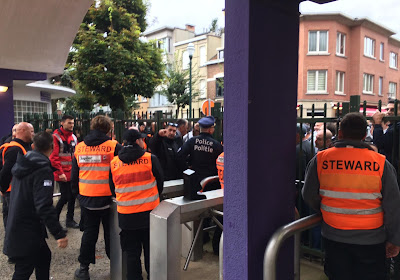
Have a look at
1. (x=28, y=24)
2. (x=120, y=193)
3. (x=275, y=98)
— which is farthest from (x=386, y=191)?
(x=28, y=24)

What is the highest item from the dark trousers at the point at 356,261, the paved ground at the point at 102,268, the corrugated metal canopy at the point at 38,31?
the corrugated metal canopy at the point at 38,31

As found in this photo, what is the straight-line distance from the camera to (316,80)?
1005 inches

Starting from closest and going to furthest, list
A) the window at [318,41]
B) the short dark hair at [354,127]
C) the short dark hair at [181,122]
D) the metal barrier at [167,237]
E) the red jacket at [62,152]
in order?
the short dark hair at [354,127] < the metal barrier at [167,237] < the short dark hair at [181,122] < the red jacket at [62,152] < the window at [318,41]

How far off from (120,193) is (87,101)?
20.3 m

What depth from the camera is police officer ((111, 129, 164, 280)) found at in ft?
11.8

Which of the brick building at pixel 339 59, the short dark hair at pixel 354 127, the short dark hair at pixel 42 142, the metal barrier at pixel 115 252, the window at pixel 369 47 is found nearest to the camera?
the short dark hair at pixel 354 127

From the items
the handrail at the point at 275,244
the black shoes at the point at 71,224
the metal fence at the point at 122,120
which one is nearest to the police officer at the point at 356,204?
the handrail at the point at 275,244

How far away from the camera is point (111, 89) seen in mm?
16469

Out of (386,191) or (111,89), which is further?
(111,89)

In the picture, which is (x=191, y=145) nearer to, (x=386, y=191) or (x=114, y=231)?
(x=114, y=231)

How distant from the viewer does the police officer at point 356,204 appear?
2.42 meters

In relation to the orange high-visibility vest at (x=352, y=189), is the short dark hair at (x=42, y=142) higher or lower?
higher

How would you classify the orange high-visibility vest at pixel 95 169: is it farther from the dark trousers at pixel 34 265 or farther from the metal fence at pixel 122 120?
the metal fence at pixel 122 120

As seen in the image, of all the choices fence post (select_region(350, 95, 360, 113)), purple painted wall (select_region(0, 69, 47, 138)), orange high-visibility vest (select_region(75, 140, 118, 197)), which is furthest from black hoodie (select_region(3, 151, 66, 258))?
purple painted wall (select_region(0, 69, 47, 138))
